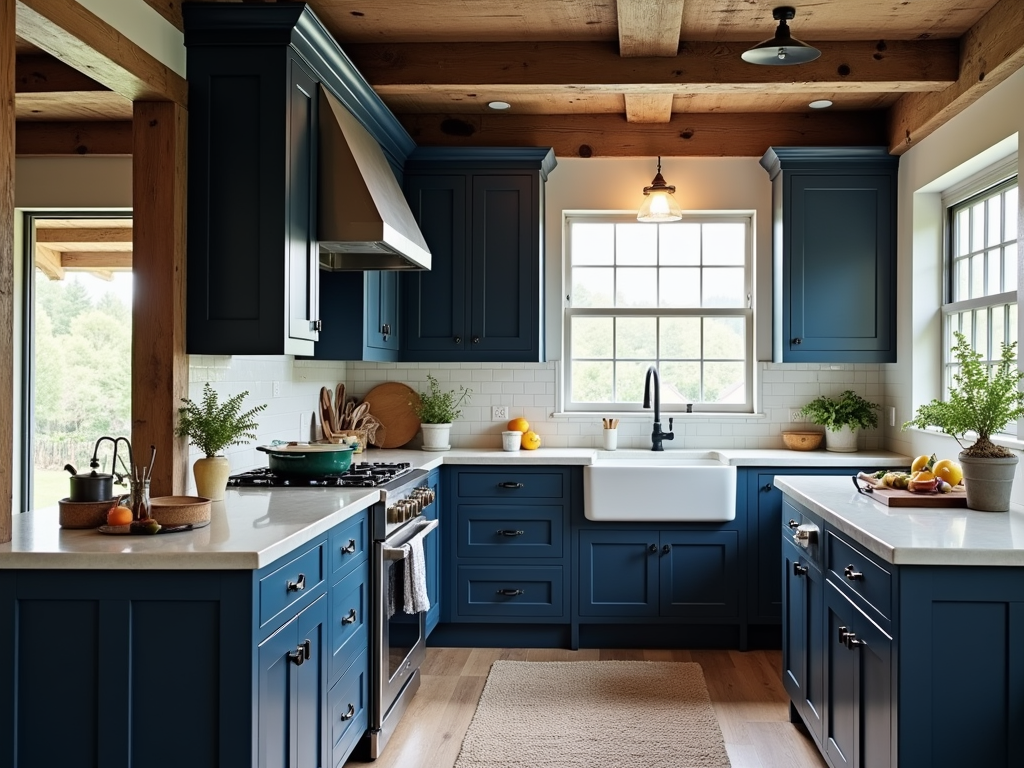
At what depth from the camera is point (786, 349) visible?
4.82 m

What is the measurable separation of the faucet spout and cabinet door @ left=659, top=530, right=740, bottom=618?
66 centimetres

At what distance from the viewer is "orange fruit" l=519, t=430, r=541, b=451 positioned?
4.96m

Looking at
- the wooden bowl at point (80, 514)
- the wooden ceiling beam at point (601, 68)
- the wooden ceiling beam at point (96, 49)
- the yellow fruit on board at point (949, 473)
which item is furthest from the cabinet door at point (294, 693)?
the wooden ceiling beam at point (601, 68)

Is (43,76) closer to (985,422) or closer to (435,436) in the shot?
(435,436)

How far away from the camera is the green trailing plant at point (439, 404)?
4953 mm

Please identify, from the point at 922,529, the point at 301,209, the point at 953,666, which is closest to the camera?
the point at 953,666

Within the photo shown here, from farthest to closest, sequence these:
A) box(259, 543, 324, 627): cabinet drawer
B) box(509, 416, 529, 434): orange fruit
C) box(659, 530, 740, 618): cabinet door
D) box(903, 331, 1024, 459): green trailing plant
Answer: box(509, 416, 529, 434): orange fruit, box(659, 530, 740, 618): cabinet door, box(903, 331, 1024, 459): green trailing plant, box(259, 543, 324, 627): cabinet drawer

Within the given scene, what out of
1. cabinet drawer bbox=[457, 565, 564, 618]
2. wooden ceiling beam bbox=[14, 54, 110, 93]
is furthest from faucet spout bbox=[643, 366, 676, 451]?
wooden ceiling beam bbox=[14, 54, 110, 93]

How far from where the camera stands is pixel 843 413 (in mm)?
4910

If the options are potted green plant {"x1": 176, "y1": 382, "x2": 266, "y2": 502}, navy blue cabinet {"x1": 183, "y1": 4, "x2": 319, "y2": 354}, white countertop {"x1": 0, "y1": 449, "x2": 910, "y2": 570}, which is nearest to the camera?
white countertop {"x1": 0, "y1": 449, "x2": 910, "y2": 570}

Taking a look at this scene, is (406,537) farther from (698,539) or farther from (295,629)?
(698,539)

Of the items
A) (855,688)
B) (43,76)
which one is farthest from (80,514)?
(855,688)

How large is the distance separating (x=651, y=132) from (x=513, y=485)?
2.17 m

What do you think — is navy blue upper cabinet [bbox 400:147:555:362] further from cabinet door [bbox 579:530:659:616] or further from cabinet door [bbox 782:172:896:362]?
cabinet door [bbox 782:172:896:362]
